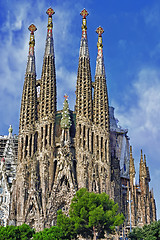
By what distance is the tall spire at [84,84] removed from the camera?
4175 centimetres

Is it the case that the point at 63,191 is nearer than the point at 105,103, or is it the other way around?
the point at 63,191

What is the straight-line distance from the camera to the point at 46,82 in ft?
139

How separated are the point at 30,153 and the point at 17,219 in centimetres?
582

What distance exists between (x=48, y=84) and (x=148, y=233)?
→ 16.7 m

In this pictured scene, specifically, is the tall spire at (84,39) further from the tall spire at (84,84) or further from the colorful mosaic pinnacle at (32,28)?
the colorful mosaic pinnacle at (32,28)

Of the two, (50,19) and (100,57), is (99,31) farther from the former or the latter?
(50,19)

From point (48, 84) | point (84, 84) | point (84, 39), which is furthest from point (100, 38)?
point (48, 84)

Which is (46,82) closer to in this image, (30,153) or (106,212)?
(30,153)

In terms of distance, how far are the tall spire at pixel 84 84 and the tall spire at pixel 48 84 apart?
2.28 meters

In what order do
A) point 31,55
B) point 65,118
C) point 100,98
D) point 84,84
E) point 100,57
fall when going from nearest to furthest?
point 65,118 < point 100,98 < point 84,84 < point 31,55 < point 100,57

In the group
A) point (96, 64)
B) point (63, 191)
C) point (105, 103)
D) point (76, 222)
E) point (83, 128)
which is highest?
point (96, 64)

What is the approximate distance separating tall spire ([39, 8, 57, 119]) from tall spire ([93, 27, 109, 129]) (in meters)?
3.87

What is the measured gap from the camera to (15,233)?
96.1 feet

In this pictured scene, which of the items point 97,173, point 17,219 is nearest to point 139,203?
point 97,173
